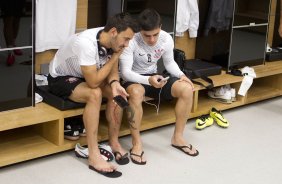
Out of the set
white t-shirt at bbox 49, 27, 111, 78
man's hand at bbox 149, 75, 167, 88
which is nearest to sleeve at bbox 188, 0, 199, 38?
man's hand at bbox 149, 75, 167, 88

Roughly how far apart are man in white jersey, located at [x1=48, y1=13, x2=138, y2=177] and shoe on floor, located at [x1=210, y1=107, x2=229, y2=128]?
3.58 ft

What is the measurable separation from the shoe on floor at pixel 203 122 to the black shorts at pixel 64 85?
1.14 m

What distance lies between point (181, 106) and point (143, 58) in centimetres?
43

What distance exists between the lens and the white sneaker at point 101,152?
3.36 meters

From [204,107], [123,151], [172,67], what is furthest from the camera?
[204,107]

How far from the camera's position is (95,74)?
319 centimetres

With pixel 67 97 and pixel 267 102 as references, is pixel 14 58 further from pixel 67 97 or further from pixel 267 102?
pixel 267 102

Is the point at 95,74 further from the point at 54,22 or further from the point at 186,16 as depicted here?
the point at 186,16

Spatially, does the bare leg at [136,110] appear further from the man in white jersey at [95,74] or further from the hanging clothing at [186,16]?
the hanging clothing at [186,16]

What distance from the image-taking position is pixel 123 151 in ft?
11.3

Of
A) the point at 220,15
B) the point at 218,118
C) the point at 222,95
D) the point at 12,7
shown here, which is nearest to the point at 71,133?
the point at 12,7

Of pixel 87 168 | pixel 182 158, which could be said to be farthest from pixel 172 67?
pixel 87 168

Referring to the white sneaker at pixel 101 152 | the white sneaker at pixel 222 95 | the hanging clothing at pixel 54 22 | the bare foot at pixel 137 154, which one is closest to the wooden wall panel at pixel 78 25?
the hanging clothing at pixel 54 22

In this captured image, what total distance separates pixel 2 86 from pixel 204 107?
6.22 ft
